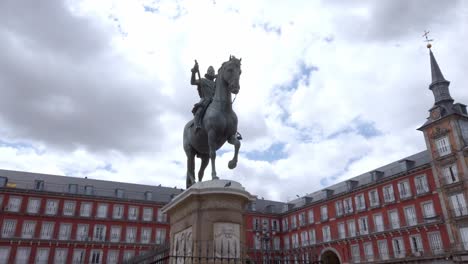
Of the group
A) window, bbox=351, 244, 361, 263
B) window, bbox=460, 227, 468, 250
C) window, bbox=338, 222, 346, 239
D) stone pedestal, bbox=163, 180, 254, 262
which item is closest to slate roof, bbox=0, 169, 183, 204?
window, bbox=338, 222, 346, 239

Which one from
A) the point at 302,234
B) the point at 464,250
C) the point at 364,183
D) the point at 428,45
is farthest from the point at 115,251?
the point at 428,45

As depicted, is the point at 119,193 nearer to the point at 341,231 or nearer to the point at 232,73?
the point at 341,231

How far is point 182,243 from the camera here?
6559 mm

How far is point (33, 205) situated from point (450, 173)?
4486 centimetres

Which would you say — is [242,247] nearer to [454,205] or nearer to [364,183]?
[454,205]

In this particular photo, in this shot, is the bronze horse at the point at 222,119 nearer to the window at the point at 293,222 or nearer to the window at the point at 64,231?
the window at the point at 64,231

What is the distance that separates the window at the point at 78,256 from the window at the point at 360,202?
108ft

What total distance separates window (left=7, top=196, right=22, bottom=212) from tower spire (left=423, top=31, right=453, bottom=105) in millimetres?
47036

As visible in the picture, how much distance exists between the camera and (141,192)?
5094 cm

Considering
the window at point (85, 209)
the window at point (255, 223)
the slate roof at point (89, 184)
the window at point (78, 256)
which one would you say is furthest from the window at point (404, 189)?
the window at point (78, 256)

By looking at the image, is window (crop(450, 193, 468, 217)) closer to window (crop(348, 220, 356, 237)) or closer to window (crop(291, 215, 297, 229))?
window (crop(348, 220, 356, 237))

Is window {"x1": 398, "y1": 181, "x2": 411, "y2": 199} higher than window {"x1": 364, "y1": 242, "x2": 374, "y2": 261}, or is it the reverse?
window {"x1": 398, "y1": 181, "x2": 411, "y2": 199}

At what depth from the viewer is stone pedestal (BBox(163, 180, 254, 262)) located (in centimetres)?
598

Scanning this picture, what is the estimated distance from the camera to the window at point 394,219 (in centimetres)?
3722
